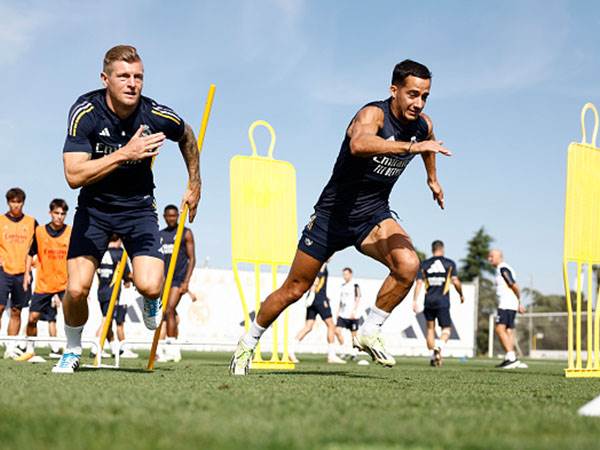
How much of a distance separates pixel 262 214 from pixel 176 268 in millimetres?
3487

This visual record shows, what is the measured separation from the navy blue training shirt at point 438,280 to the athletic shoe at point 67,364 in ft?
34.5

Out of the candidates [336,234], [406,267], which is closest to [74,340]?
[336,234]

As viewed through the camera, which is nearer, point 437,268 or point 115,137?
point 115,137

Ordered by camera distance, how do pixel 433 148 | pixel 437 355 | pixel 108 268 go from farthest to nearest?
pixel 437 355 < pixel 108 268 < pixel 433 148

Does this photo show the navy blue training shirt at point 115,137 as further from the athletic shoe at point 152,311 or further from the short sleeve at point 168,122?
the athletic shoe at point 152,311

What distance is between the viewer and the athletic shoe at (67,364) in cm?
671

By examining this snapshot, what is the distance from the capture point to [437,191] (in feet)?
23.0

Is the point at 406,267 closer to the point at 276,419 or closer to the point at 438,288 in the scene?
the point at 276,419

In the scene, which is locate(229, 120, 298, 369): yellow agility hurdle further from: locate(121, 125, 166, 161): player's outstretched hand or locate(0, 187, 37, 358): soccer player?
locate(121, 125, 166, 161): player's outstretched hand

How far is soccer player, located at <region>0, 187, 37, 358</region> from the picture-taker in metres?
12.5

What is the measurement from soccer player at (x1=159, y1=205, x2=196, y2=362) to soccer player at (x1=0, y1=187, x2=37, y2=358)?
7.13 ft

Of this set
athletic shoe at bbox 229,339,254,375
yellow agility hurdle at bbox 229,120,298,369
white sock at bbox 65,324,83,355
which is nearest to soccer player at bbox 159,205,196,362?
yellow agility hurdle at bbox 229,120,298,369

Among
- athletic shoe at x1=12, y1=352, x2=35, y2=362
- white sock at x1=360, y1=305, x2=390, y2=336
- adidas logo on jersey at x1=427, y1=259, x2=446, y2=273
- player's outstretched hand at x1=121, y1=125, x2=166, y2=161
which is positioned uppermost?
player's outstretched hand at x1=121, y1=125, x2=166, y2=161

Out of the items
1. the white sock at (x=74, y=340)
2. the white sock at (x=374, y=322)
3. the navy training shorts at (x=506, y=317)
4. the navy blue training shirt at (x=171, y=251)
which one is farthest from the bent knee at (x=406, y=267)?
the navy training shorts at (x=506, y=317)
